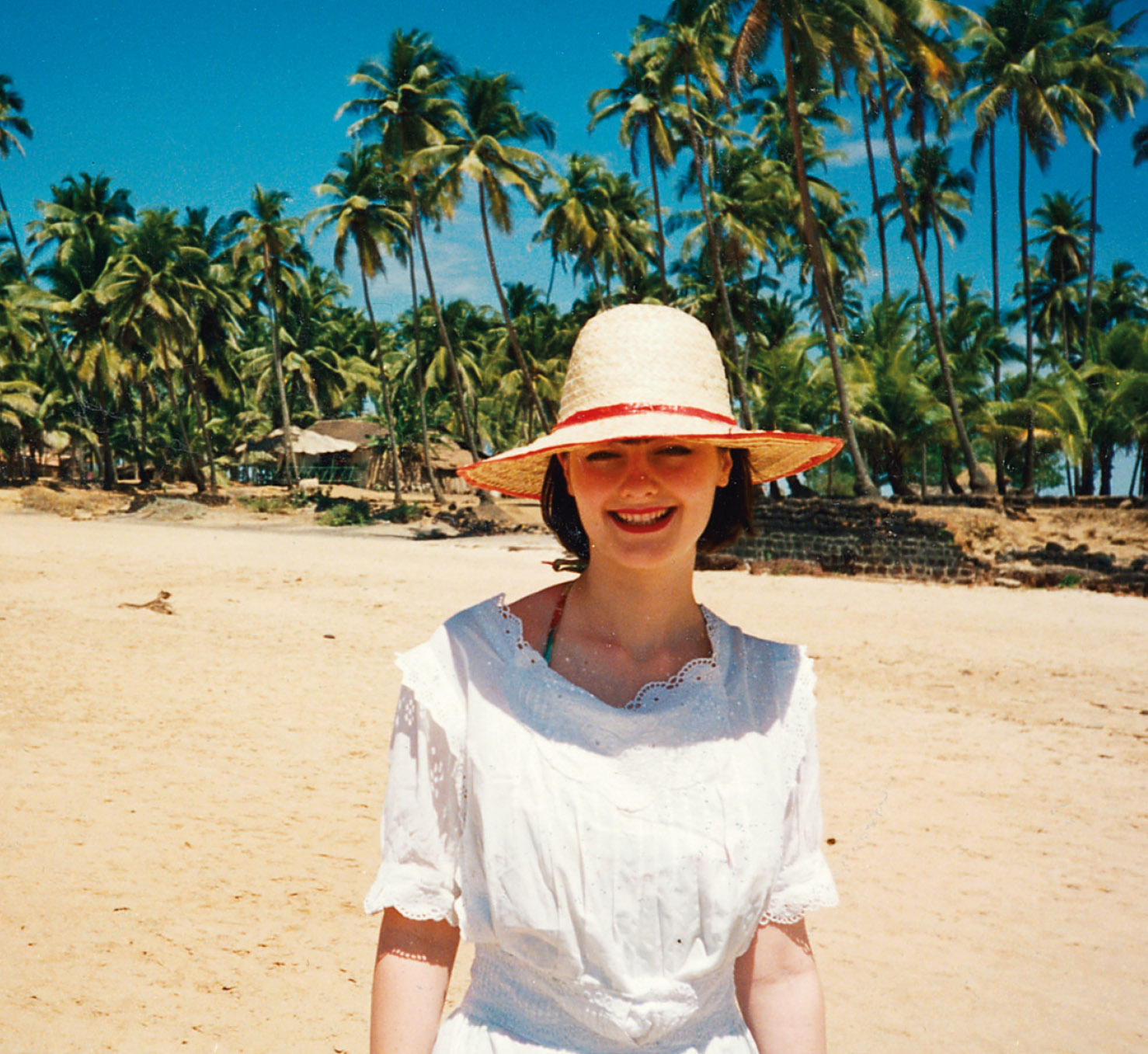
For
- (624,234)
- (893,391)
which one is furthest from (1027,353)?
(624,234)

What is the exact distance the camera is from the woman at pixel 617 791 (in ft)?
4.02

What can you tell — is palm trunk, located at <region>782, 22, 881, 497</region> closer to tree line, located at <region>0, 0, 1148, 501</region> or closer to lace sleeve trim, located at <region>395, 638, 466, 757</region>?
tree line, located at <region>0, 0, 1148, 501</region>

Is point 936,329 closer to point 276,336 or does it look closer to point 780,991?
point 780,991

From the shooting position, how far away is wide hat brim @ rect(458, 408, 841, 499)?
134 centimetres

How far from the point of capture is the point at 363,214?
1188 inches

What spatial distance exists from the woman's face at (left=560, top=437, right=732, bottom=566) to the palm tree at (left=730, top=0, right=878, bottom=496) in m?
16.3

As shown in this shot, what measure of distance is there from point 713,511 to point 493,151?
1051 inches

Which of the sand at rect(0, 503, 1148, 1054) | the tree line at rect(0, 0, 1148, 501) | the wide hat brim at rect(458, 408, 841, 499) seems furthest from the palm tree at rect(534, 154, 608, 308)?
the wide hat brim at rect(458, 408, 841, 499)

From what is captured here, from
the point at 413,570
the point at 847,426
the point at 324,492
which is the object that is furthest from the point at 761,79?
the point at 413,570

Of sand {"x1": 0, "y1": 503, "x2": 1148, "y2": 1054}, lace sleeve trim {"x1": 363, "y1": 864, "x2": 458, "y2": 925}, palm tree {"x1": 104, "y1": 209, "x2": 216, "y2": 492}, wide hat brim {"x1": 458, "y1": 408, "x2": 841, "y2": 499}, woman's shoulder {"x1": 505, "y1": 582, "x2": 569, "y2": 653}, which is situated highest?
palm tree {"x1": 104, "y1": 209, "x2": 216, "y2": 492}

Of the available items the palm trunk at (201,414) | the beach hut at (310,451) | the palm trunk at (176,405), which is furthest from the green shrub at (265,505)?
the beach hut at (310,451)

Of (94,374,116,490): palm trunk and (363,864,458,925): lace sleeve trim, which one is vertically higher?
(94,374,116,490): palm trunk

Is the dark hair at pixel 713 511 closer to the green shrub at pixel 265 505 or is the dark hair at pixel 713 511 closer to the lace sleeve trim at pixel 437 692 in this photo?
the lace sleeve trim at pixel 437 692

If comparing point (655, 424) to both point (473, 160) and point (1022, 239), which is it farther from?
point (1022, 239)
